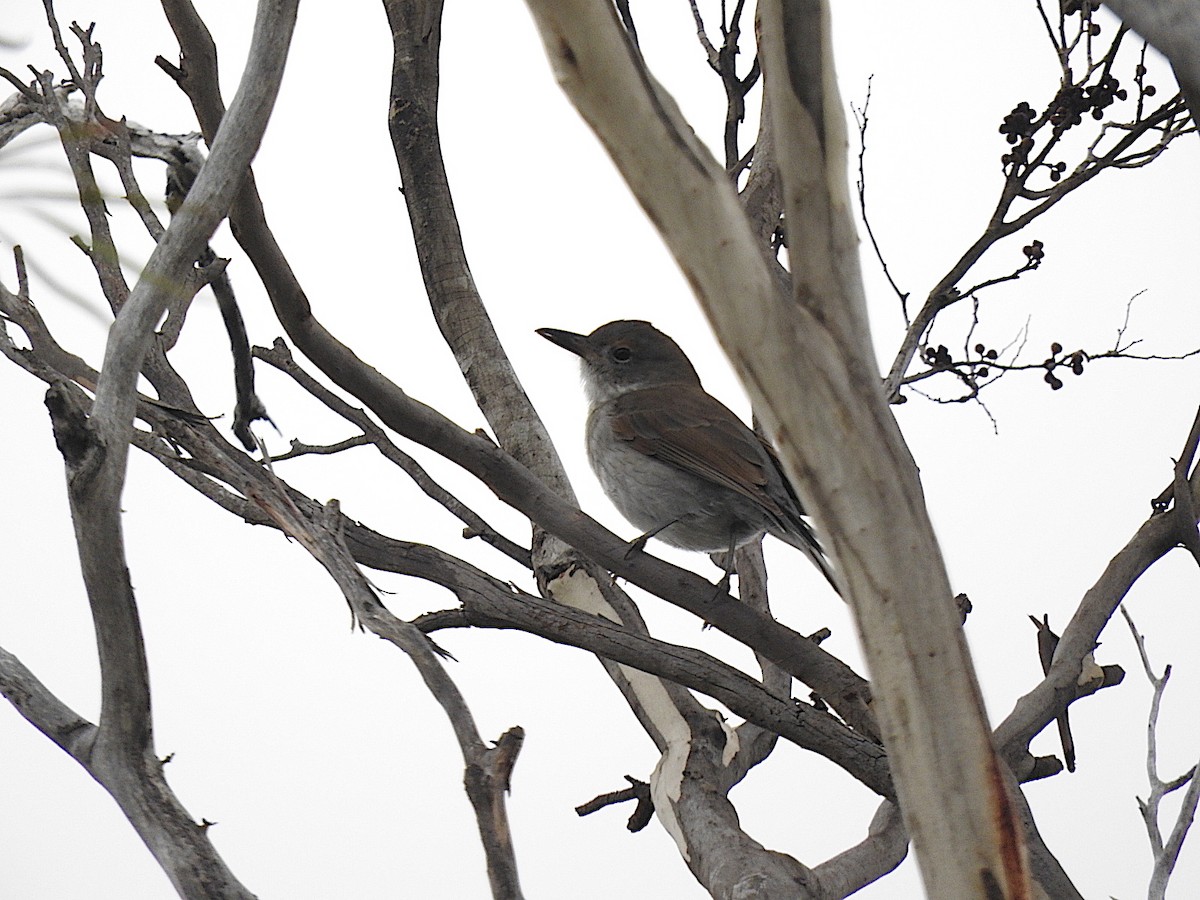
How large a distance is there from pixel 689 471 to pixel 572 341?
0.67 meters

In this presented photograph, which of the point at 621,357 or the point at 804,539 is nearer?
the point at 804,539

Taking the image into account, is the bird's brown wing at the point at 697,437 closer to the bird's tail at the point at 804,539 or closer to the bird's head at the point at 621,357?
the bird's tail at the point at 804,539

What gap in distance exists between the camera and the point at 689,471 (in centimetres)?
256

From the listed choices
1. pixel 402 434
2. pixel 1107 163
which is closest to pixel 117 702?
pixel 402 434

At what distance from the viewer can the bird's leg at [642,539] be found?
5.06 feet

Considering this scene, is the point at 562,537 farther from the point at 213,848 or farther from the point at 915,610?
the point at 915,610

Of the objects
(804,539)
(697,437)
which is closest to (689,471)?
(697,437)

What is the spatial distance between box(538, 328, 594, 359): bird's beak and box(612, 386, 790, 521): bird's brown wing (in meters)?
0.24

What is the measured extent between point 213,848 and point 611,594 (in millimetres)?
1244

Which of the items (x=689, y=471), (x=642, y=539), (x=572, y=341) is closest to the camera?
(x=642, y=539)

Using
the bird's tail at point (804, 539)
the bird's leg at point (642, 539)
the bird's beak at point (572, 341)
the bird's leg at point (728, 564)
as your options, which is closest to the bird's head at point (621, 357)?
the bird's beak at point (572, 341)

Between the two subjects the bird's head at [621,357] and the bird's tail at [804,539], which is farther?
the bird's head at [621,357]

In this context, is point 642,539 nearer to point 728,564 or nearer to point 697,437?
point 728,564

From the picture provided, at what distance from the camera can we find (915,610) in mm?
571
